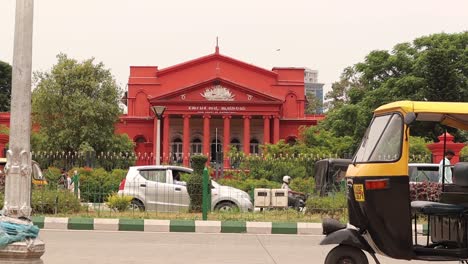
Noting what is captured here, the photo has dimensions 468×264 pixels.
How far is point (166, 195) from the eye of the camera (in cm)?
1532

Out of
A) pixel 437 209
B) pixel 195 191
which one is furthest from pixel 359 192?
pixel 195 191

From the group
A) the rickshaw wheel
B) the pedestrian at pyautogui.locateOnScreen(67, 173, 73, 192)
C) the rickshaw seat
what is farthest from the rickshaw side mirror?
the pedestrian at pyautogui.locateOnScreen(67, 173, 73, 192)

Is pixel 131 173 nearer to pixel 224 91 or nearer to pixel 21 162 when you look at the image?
pixel 21 162

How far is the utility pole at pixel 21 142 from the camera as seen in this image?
20.3 feet

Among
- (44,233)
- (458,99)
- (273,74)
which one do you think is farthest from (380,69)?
(44,233)

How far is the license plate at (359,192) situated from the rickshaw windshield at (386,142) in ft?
0.97

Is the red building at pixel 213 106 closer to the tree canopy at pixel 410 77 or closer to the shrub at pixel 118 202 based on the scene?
the tree canopy at pixel 410 77

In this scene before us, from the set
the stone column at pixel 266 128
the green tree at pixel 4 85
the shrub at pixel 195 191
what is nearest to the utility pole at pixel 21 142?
the shrub at pixel 195 191

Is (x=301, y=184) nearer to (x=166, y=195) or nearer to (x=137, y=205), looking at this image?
(x=166, y=195)

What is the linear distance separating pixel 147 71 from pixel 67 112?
1149 cm

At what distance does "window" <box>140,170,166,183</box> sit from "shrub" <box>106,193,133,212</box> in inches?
38.0

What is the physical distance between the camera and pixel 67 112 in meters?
39.6

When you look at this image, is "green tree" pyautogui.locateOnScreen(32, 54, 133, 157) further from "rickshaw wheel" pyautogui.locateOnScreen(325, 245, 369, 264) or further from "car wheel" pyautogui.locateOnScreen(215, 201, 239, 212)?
"rickshaw wheel" pyautogui.locateOnScreen(325, 245, 369, 264)

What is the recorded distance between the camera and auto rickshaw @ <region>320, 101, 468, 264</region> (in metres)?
6.24
